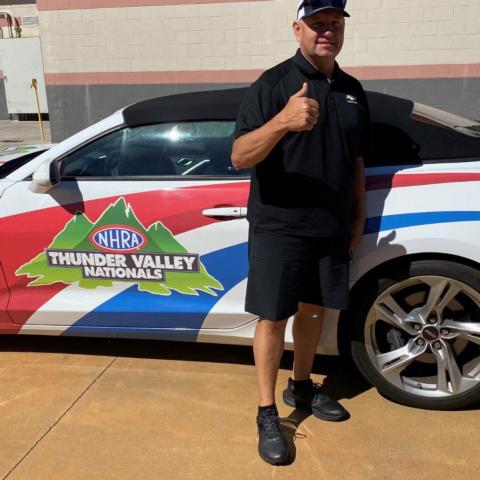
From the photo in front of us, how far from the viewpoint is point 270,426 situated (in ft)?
8.31

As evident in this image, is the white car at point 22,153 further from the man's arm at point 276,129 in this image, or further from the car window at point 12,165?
the man's arm at point 276,129

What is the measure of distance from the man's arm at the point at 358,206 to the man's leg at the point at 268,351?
1.62 feet

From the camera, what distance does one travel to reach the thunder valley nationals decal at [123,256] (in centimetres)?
290

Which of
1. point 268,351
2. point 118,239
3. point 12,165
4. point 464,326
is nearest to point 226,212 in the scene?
point 118,239

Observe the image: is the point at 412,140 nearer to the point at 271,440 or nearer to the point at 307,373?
the point at 307,373

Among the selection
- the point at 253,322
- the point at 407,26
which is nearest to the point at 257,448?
the point at 253,322

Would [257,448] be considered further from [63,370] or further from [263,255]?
[63,370]

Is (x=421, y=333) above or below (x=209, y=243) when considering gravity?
below

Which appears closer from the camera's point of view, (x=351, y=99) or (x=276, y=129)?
(x=276, y=129)

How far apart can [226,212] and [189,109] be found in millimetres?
639

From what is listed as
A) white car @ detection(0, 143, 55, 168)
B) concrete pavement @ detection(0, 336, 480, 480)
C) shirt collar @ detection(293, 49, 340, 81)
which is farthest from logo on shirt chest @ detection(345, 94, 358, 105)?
white car @ detection(0, 143, 55, 168)

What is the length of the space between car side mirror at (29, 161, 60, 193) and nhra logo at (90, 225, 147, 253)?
34 cm

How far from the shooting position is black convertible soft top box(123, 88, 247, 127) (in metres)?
2.96

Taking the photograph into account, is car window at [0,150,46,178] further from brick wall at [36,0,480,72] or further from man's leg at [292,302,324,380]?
brick wall at [36,0,480,72]
